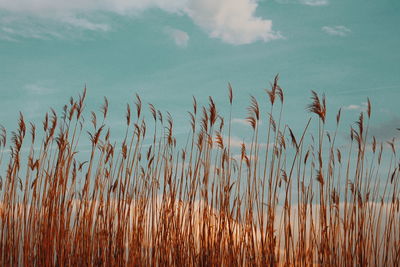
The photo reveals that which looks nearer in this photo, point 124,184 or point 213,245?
point 213,245

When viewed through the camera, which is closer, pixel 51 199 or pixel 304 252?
pixel 304 252

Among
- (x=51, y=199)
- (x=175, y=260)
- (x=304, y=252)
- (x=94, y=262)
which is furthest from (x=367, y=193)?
(x=51, y=199)

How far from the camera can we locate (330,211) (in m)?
2.83

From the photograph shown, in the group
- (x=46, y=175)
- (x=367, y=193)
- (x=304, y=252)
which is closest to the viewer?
(x=304, y=252)

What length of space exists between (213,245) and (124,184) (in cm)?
74

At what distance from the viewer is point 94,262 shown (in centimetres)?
300

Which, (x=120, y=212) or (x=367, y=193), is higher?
(x=367, y=193)

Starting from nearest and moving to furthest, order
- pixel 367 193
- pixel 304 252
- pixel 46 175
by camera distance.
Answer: pixel 304 252, pixel 367 193, pixel 46 175

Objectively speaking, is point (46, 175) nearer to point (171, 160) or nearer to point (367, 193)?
point (171, 160)

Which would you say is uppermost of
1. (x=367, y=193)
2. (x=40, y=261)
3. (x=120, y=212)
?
(x=367, y=193)

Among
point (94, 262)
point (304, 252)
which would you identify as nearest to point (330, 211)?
point (304, 252)

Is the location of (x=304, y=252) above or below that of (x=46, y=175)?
below

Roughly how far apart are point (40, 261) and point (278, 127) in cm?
174

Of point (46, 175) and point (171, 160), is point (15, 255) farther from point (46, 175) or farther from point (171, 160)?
point (171, 160)
